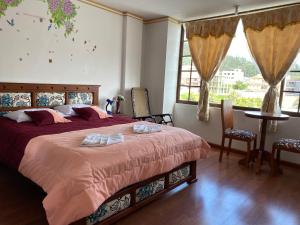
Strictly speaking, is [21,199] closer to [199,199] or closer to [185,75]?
[199,199]

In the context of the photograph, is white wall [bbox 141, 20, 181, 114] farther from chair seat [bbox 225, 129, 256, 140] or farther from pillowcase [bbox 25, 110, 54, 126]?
pillowcase [bbox 25, 110, 54, 126]

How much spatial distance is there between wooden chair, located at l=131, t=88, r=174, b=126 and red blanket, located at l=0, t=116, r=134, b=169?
5.47 feet

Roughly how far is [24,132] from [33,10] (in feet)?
6.26

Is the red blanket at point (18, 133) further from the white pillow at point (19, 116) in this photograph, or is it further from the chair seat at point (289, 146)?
the chair seat at point (289, 146)

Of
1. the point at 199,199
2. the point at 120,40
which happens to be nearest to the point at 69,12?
the point at 120,40

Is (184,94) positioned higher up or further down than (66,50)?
further down

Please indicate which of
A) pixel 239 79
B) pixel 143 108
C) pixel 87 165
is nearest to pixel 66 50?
pixel 143 108

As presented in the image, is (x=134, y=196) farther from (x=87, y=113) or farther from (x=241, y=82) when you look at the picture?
(x=241, y=82)

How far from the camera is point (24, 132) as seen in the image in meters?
2.39

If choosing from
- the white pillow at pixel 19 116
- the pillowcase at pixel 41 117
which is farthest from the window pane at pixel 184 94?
the white pillow at pixel 19 116

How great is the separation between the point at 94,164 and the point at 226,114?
2.62m

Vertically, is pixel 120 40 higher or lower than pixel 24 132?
higher

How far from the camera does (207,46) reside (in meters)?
4.30

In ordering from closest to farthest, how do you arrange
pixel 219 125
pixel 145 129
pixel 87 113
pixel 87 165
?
pixel 87 165 < pixel 145 129 < pixel 87 113 < pixel 219 125
